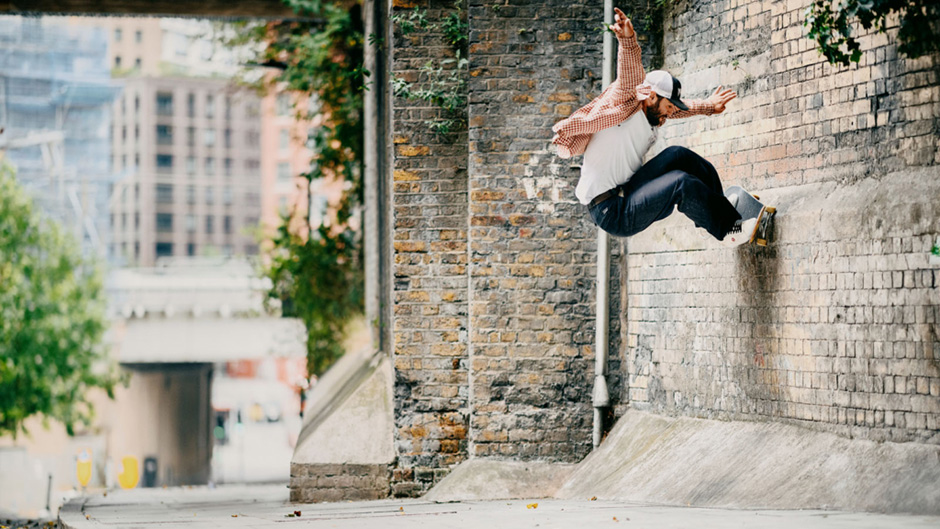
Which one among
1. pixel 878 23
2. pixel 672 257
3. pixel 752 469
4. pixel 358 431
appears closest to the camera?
pixel 878 23

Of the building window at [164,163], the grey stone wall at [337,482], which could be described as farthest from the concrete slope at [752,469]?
the building window at [164,163]

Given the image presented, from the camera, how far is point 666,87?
5859 millimetres

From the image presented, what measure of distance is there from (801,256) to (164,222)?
74220 millimetres

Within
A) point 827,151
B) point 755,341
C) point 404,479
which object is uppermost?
point 827,151

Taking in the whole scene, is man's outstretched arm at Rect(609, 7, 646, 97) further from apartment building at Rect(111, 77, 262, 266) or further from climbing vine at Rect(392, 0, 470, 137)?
apartment building at Rect(111, 77, 262, 266)

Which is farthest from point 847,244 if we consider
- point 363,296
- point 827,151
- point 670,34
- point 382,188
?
point 363,296

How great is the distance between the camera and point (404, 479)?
751 cm

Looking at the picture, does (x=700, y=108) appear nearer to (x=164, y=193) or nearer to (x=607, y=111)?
(x=607, y=111)

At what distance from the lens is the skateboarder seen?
18.8ft

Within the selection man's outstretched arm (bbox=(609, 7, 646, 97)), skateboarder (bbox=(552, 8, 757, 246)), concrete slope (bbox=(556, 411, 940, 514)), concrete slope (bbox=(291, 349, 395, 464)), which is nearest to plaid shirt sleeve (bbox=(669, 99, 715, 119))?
skateboarder (bbox=(552, 8, 757, 246))

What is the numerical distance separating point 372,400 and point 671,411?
7.90 feet

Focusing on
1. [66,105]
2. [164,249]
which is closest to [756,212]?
[66,105]

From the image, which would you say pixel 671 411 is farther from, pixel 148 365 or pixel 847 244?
pixel 148 365

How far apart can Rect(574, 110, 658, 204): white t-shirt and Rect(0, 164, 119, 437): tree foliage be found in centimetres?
2041
